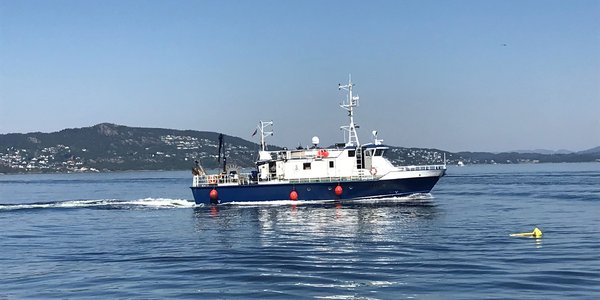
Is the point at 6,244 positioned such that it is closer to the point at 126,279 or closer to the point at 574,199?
the point at 126,279

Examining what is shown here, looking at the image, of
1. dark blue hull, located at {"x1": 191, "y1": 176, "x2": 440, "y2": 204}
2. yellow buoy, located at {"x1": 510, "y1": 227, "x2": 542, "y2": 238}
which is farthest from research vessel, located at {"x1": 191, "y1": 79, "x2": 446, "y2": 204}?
yellow buoy, located at {"x1": 510, "y1": 227, "x2": 542, "y2": 238}

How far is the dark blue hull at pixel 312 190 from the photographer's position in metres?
59.4

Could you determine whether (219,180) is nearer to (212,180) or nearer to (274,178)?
(212,180)

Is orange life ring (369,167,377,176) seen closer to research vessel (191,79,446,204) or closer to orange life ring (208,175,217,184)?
research vessel (191,79,446,204)

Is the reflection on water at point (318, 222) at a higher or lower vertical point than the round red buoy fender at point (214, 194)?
lower

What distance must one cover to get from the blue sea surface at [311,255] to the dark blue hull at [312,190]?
6889mm

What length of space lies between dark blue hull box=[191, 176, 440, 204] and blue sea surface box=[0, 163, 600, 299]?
6.89 m

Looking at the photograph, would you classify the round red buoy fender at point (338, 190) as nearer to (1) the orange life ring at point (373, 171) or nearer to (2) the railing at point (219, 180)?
(1) the orange life ring at point (373, 171)

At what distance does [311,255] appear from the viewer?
93.6 ft

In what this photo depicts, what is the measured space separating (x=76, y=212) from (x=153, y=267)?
3535 centimetres

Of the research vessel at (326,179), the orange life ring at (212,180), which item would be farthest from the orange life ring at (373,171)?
the orange life ring at (212,180)

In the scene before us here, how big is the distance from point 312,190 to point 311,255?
3093cm

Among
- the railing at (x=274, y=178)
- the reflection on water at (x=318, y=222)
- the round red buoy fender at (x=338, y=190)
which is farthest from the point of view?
the railing at (x=274, y=178)

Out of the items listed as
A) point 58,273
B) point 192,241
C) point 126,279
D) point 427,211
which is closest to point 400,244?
point 192,241
